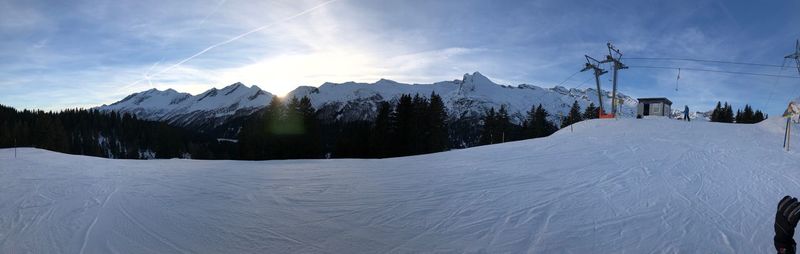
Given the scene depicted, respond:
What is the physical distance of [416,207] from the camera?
10414 mm

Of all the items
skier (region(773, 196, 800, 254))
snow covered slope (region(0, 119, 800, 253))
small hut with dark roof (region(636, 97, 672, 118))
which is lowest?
snow covered slope (region(0, 119, 800, 253))

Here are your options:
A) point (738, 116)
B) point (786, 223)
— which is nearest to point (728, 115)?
point (738, 116)

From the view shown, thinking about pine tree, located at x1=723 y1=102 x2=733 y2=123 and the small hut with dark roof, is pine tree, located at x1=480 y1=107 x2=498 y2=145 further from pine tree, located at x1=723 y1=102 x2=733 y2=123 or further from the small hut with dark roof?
pine tree, located at x1=723 y1=102 x2=733 y2=123

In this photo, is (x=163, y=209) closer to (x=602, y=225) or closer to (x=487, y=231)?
(x=487, y=231)

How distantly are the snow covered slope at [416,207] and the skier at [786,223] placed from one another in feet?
4.18

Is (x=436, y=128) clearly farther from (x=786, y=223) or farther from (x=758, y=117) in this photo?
(x=758, y=117)

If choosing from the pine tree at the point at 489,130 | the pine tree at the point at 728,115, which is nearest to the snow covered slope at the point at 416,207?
the pine tree at the point at 489,130

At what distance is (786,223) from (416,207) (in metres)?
6.87

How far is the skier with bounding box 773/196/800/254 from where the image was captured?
6301 millimetres

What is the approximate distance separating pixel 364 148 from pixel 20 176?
34.4 metres

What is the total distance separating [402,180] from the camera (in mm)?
14359

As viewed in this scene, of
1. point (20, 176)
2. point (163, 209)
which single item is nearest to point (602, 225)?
point (163, 209)

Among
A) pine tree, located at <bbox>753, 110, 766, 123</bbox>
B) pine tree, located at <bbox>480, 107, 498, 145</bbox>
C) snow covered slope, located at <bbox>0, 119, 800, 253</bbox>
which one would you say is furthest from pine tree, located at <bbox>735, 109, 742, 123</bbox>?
snow covered slope, located at <bbox>0, 119, 800, 253</bbox>

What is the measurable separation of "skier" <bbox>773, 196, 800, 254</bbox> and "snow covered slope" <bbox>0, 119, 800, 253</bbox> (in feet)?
4.18
